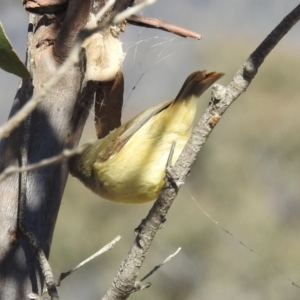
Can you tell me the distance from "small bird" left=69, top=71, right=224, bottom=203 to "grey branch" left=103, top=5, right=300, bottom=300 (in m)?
0.48

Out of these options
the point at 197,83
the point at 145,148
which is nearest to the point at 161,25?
the point at 197,83

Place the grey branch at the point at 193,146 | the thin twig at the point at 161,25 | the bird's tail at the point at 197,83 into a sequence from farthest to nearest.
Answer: the bird's tail at the point at 197,83, the thin twig at the point at 161,25, the grey branch at the point at 193,146

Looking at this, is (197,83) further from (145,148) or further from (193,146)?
(193,146)

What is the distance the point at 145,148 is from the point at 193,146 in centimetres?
65

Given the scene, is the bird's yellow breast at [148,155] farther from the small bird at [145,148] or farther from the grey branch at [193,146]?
the grey branch at [193,146]

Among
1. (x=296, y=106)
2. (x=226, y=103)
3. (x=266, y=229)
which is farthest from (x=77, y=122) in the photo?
(x=296, y=106)

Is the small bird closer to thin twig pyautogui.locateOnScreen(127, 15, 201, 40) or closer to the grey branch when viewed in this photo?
thin twig pyautogui.locateOnScreen(127, 15, 201, 40)

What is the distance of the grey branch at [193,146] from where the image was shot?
88cm

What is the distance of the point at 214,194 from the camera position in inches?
227

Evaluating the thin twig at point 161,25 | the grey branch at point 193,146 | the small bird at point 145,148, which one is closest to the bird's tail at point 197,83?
the small bird at point 145,148

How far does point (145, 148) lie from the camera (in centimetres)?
160

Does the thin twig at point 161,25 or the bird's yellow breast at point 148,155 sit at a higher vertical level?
the thin twig at point 161,25

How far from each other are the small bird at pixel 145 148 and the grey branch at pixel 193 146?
48 centimetres

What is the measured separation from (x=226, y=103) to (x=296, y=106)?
5725 mm
